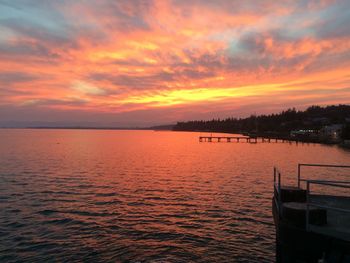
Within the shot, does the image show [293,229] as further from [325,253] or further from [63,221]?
[63,221]

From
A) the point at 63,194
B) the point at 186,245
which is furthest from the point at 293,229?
the point at 63,194

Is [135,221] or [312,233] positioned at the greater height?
[312,233]

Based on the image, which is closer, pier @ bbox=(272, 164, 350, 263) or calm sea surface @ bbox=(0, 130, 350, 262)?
pier @ bbox=(272, 164, 350, 263)

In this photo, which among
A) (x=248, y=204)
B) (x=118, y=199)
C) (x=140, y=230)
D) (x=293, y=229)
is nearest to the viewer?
(x=293, y=229)

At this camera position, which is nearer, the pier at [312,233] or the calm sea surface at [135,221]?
the pier at [312,233]

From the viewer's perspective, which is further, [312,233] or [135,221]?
[135,221]

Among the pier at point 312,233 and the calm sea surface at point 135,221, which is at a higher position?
the pier at point 312,233

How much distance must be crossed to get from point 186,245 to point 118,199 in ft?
38.3

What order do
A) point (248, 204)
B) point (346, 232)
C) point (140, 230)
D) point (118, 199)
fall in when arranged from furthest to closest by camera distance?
point (118, 199) < point (248, 204) < point (140, 230) < point (346, 232)

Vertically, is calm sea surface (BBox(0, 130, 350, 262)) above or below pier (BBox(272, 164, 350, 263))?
below

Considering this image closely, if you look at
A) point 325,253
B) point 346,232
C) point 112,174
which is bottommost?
point 112,174

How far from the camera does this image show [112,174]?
137 feet

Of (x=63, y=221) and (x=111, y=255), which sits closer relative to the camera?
(x=111, y=255)

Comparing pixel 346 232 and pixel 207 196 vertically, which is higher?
pixel 346 232
